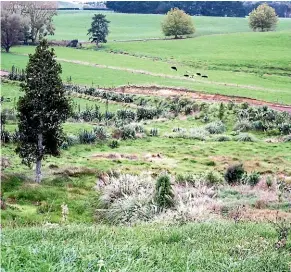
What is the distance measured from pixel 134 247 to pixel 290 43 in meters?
78.9

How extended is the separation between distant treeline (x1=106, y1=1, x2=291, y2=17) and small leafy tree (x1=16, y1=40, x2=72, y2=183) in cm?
7850

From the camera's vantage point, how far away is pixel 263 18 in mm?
96125

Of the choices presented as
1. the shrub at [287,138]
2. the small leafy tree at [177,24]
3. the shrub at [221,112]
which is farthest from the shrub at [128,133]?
the small leafy tree at [177,24]

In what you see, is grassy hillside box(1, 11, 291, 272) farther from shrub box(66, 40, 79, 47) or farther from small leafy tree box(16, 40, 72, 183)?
shrub box(66, 40, 79, 47)

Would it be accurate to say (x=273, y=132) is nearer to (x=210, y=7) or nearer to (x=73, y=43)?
(x=210, y=7)

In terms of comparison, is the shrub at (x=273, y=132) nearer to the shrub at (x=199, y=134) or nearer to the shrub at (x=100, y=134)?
the shrub at (x=199, y=134)

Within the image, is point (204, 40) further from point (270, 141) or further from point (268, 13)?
point (270, 141)

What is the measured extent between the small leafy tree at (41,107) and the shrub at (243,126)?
2183 cm

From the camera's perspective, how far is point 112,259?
685 cm

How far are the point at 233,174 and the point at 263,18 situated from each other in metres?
78.1

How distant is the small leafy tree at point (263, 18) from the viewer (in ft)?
305

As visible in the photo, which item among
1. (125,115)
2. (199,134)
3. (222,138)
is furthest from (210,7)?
(222,138)

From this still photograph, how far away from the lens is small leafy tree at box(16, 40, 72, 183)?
21.6 meters

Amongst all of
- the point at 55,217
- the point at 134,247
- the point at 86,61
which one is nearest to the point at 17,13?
the point at 86,61
